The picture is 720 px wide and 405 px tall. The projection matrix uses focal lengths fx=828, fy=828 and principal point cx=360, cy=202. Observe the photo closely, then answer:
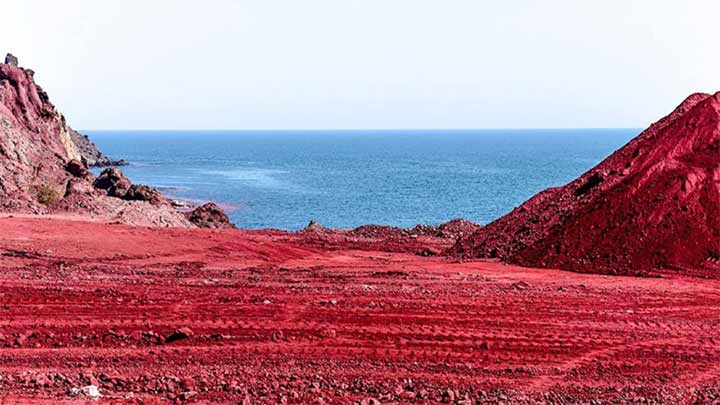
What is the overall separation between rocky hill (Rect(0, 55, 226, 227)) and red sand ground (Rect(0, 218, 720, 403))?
16.4 meters

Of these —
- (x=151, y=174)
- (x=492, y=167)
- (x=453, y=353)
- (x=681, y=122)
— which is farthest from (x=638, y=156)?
(x=492, y=167)

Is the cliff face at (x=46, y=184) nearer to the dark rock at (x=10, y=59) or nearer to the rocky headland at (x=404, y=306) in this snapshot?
the rocky headland at (x=404, y=306)

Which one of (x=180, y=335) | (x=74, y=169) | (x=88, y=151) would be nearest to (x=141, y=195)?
(x=74, y=169)

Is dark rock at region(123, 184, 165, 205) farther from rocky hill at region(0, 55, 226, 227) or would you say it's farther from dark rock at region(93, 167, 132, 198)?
dark rock at region(93, 167, 132, 198)

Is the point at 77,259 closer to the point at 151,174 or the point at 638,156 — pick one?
the point at 638,156

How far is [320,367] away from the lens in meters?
13.5

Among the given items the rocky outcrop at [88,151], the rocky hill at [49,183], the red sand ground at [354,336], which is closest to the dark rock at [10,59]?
the rocky hill at [49,183]

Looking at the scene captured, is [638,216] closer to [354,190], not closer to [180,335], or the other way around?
[180,335]

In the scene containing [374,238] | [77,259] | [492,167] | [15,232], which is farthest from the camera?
[492,167]

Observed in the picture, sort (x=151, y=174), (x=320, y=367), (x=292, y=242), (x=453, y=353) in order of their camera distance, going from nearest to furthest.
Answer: (x=320, y=367)
(x=453, y=353)
(x=292, y=242)
(x=151, y=174)

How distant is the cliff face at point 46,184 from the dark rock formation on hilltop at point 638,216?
18.8 metres

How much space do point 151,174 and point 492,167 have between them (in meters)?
53.6

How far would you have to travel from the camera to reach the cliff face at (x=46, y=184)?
130 ft

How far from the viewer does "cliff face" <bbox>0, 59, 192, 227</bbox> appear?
39562 mm
